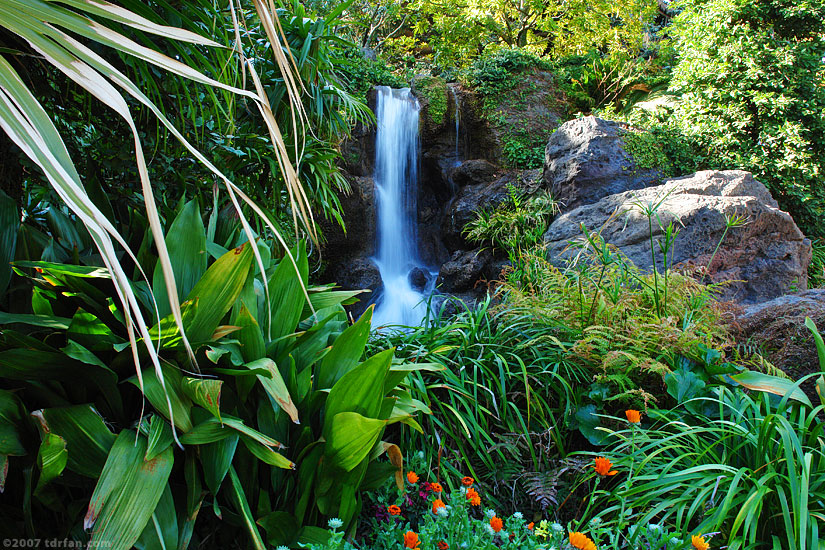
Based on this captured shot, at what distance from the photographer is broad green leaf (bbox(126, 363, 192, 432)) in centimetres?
116

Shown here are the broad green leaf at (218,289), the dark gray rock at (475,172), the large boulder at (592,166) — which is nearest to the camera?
the broad green leaf at (218,289)

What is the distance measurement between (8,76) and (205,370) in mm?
955

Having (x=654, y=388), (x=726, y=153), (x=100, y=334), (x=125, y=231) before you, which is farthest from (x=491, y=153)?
(x=100, y=334)

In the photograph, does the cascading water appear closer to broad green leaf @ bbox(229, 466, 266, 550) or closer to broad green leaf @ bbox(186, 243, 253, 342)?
broad green leaf @ bbox(186, 243, 253, 342)

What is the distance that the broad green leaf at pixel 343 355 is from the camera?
1529 millimetres

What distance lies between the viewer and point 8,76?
1.81 ft

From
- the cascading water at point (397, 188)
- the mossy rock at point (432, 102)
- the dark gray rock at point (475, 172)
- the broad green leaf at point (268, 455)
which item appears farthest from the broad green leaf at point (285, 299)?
the mossy rock at point (432, 102)

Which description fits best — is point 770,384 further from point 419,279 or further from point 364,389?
point 419,279

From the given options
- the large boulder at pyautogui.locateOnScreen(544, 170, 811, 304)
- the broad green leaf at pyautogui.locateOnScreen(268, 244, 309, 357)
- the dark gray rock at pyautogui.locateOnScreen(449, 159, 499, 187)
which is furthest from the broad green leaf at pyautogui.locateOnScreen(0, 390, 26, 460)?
the dark gray rock at pyautogui.locateOnScreen(449, 159, 499, 187)

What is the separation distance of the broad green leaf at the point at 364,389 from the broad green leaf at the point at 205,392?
349mm

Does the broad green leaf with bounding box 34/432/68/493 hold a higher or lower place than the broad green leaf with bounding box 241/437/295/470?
higher

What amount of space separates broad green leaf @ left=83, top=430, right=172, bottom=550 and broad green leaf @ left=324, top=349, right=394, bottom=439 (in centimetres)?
43

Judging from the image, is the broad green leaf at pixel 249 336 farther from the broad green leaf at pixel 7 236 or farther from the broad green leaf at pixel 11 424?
the broad green leaf at pixel 7 236

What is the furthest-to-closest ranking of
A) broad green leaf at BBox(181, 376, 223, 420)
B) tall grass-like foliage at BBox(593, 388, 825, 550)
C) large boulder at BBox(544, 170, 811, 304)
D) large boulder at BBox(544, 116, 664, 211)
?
large boulder at BBox(544, 116, 664, 211) → large boulder at BBox(544, 170, 811, 304) → tall grass-like foliage at BBox(593, 388, 825, 550) → broad green leaf at BBox(181, 376, 223, 420)
